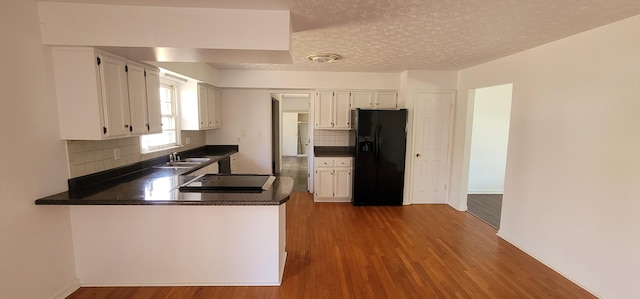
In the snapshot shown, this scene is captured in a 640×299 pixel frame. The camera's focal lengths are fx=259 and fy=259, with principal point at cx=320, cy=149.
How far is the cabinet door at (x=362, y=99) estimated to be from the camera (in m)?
4.85

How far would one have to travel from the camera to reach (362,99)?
4.86 metres

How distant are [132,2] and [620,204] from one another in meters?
4.21

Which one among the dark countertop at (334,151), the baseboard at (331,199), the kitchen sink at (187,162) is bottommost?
the baseboard at (331,199)

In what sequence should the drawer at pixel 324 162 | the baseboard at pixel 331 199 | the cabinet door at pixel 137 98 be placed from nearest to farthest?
the cabinet door at pixel 137 98, the drawer at pixel 324 162, the baseboard at pixel 331 199

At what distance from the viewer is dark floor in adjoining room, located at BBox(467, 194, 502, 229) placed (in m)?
4.02

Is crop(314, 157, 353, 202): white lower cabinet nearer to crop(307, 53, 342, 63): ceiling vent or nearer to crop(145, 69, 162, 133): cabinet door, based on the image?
crop(307, 53, 342, 63): ceiling vent

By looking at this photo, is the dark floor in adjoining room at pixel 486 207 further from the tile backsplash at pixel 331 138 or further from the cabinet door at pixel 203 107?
the cabinet door at pixel 203 107

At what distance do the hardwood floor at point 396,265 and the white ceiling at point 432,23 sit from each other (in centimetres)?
235

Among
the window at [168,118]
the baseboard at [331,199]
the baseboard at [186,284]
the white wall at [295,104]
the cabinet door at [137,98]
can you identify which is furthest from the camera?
the white wall at [295,104]

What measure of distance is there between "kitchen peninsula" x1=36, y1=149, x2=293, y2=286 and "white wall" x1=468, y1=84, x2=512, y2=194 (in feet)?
15.1

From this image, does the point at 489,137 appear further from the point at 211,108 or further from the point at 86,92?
the point at 86,92

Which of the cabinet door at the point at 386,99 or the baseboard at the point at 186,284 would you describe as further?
the cabinet door at the point at 386,99

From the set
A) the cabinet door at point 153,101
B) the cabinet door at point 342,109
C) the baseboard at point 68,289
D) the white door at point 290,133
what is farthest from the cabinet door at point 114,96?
the white door at point 290,133

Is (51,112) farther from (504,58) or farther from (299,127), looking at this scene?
(299,127)
